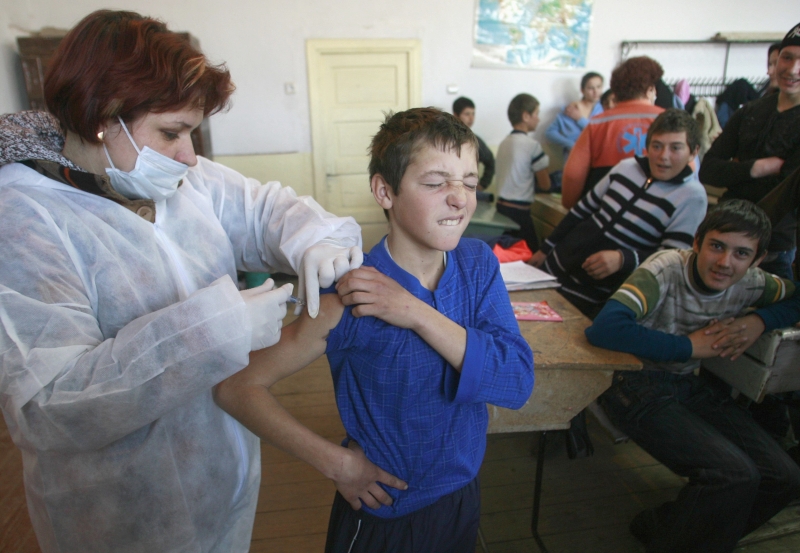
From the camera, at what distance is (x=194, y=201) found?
1.08 meters

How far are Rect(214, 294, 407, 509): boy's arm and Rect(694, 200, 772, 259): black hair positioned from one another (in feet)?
4.38

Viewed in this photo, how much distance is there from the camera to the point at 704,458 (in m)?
1.53

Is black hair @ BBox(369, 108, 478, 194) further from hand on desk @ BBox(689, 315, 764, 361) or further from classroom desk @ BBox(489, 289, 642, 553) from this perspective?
hand on desk @ BBox(689, 315, 764, 361)

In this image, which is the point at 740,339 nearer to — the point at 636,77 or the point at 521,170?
the point at 636,77

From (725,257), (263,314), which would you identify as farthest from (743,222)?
(263,314)

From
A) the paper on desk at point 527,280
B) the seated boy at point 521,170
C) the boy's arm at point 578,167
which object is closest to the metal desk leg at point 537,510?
the paper on desk at point 527,280

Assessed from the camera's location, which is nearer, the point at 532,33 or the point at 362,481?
the point at 362,481

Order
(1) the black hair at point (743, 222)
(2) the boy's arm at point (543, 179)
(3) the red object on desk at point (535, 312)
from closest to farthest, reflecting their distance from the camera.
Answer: (1) the black hair at point (743, 222) → (3) the red object on desk at point (535, 312) → (2) the boy's arm at point (543, 179)

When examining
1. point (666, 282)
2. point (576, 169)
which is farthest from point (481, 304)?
point (576, 169)

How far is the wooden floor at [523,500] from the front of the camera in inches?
72.6

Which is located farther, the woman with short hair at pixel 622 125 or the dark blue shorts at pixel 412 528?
the woman with short hair at pixel 622 125

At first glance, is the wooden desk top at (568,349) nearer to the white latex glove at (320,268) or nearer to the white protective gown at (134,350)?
the white latex glove at (320,268)

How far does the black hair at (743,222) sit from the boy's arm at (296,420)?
1.33 m

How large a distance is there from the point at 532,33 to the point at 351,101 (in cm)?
203
